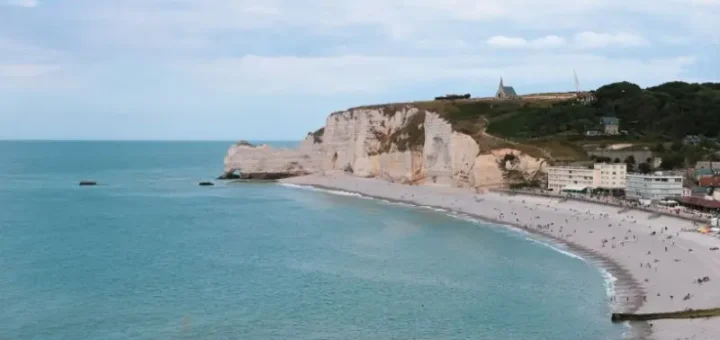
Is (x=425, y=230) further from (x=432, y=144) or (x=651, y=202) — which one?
(x=432, y=144)

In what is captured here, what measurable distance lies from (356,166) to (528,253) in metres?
51.3

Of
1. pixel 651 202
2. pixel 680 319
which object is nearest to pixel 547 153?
pixel 651 202

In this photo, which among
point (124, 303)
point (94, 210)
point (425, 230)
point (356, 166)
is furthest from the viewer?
point (356, 166)

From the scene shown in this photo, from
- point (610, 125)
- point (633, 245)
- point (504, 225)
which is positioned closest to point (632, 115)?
point (610, 125)

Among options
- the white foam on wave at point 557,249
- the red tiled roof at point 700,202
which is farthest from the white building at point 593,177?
the white foam on wave at point 557,249

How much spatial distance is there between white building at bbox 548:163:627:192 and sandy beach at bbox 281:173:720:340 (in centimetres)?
400

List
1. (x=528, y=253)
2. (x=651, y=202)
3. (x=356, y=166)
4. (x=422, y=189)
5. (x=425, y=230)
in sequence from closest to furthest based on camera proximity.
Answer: (x=528, y=253) < (x=425, y=230) < (x=651, y=202) < (x=422, y=189) < (x=356, y=166)

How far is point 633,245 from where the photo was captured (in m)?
38.7

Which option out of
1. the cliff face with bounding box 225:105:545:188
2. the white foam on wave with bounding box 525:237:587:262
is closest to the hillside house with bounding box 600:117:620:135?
the cliff face with bounding box 225:105:545:188

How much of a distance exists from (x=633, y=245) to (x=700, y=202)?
546 inches

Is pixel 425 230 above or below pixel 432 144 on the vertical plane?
below

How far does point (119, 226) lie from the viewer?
169 feet

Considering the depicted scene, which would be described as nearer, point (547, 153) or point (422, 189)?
point (547, 153)

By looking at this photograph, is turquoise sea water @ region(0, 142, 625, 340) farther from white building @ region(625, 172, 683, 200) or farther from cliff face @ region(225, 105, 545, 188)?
white building @ region(625, 172, 683, 200)
